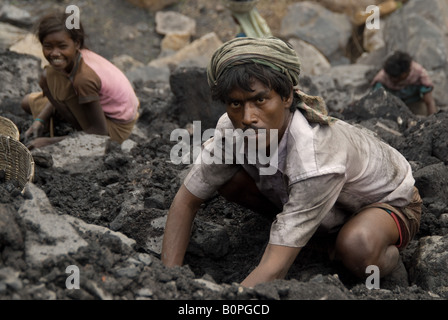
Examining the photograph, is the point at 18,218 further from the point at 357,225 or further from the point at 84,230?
the point at 357,225

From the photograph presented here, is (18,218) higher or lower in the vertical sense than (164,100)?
lower

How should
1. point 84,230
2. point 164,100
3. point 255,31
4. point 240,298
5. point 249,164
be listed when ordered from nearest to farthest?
point 240,298 < point 84,230 < point 249,164 < point 164,100 < point 255,31

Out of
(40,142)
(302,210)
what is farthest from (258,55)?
(40,142)

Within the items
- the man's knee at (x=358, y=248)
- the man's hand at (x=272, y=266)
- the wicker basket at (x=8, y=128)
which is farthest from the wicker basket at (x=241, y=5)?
the man's hand at (x=272, y=266)

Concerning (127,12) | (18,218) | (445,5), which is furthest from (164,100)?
(445,5)

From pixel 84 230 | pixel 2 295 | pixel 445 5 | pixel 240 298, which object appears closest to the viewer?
pixel 2 295

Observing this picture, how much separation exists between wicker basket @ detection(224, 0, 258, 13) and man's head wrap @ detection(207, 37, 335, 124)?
13.3 ft

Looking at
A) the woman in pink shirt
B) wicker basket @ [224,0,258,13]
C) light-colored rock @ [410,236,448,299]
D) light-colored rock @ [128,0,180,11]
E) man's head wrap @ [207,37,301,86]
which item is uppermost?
light-colored rock @ [128,0,180,11]

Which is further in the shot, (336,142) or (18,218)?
(336,142)

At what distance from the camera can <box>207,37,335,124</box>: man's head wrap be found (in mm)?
2438

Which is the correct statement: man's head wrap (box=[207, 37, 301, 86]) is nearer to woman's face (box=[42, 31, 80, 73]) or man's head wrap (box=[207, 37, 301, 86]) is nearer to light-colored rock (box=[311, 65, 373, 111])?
woman's face (box=[42, 31, 80, 73])

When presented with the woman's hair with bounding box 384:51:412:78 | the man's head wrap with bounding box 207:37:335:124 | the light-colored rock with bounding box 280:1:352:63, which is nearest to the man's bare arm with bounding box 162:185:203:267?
the man's head wrap with bounding box 207:37:335:124

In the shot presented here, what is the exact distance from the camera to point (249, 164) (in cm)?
281

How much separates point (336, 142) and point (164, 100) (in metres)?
3.34
